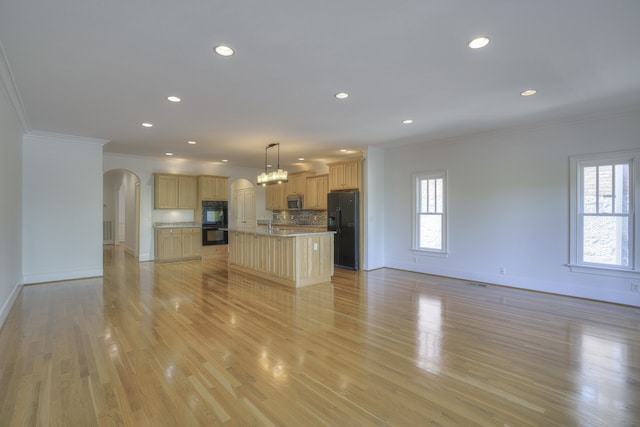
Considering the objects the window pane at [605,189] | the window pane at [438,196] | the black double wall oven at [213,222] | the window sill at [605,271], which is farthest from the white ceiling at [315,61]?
the black double wall oven at [213,222]

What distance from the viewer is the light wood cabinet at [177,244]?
7.91 meters

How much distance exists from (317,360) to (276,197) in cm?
757

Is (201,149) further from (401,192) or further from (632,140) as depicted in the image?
(632,140)

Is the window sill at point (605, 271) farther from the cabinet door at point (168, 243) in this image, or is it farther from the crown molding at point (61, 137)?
the crown molding at point (61, 137)

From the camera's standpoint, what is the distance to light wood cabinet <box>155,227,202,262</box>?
791 centimetres

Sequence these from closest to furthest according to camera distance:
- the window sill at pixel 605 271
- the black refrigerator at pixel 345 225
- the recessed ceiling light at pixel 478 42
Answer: the recessed ceiling light at pixel 478 42 < the window sill at pixel 605 271 < the black refrigerator at pixel 345 225

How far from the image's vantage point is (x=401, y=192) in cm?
690

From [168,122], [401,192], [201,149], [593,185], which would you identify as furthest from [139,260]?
[593,185]

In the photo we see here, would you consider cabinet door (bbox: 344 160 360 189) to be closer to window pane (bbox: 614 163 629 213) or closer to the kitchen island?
the kitchen island

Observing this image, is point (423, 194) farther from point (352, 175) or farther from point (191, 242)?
point (191, 242)

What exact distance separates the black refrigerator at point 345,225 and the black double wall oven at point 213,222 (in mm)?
3225

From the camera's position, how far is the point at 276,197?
32.5 feet

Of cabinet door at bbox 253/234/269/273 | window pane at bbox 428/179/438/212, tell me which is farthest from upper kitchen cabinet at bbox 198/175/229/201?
window pane at bbox 428/179/438/212

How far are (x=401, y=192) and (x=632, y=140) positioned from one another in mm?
3675
